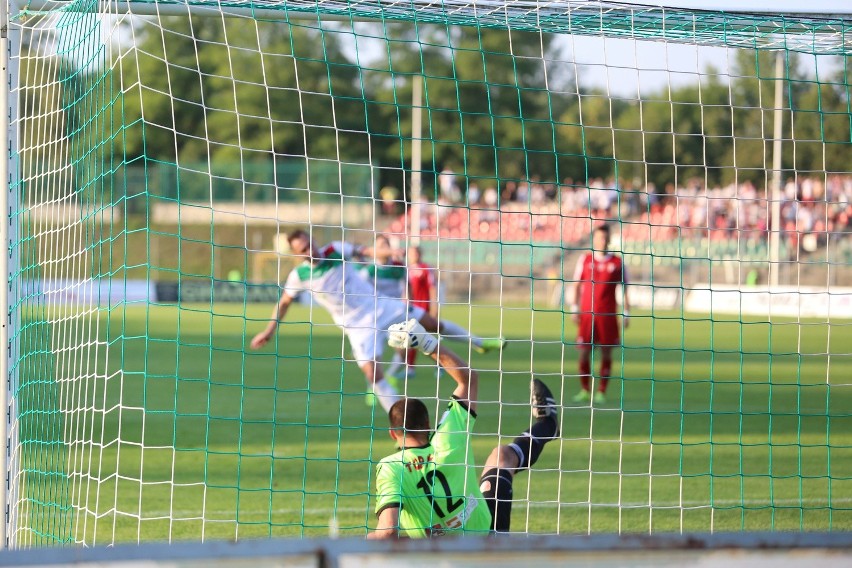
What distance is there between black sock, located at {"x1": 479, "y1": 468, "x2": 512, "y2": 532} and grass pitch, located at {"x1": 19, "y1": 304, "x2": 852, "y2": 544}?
5.1 inches

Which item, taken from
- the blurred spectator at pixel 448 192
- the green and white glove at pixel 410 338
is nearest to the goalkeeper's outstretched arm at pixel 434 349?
the green and white glove at pixel 410 338

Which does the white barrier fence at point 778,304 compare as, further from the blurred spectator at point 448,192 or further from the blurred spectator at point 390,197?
the blurred spectator at point 448,192

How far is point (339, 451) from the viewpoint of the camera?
7.46 meters

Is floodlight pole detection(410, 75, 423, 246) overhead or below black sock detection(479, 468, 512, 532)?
overhead

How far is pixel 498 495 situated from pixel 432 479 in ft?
2.22

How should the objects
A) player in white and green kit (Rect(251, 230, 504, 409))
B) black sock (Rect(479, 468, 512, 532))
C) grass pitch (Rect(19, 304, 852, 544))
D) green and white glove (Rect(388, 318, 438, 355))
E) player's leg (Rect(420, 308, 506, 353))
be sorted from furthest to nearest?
player in white and green kit (Rect(251, 230, 504, 409)) < player's leg (Rect(420, 308, 506, 353)) < grass pitch (Rect(19, 304, 852, 544)) < black sock (Rect(479, 468, 512, 532)) < green and white glove (Rect(388, 318, 438, 355))

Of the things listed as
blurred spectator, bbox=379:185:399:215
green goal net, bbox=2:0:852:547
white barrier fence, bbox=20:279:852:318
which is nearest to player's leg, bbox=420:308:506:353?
green goal net, bbox=2:0:852:547

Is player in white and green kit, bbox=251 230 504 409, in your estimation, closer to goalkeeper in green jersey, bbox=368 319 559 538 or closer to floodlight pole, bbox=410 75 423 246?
goalkeeper in green jersey, bbox=368 319 559 538

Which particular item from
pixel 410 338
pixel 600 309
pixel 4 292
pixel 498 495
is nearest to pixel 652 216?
pixel 600 309

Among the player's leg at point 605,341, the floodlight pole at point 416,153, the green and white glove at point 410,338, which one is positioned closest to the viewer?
the green and white glove at point 410,338

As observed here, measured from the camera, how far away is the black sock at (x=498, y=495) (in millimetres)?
5035

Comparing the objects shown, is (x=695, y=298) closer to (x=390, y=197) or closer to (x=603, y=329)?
(x=390, y=197)

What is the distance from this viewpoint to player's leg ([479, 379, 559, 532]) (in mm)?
5109

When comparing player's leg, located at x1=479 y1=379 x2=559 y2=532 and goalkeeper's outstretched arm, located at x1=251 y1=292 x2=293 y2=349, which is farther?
goalkeeper's outstretched arm, located at x1=251 y1=292 x2=293 y2=349
